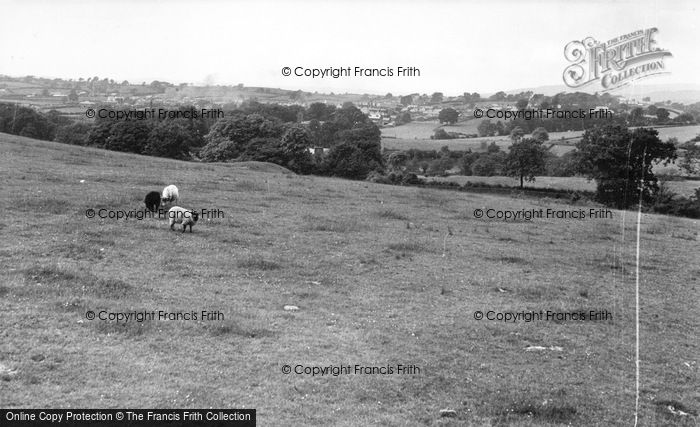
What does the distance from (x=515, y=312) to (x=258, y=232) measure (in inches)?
474

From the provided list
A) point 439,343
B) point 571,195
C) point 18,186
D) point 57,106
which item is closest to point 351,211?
point 18,186

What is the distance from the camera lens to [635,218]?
41.9 meters

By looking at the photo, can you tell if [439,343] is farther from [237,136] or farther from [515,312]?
[237,136]

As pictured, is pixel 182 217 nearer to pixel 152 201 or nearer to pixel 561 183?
pixel 152 201

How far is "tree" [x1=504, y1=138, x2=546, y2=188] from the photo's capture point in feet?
219

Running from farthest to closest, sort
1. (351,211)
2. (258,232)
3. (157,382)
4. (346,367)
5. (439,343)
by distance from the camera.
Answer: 1. (351,211)
2. (258,232)
3. (439,343)
4. (346,367)
5. (157,382)

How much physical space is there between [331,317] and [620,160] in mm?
48960

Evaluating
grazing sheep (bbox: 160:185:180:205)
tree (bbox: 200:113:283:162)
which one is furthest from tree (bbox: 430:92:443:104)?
grazing sheep (bbox: 160:185:180:205)

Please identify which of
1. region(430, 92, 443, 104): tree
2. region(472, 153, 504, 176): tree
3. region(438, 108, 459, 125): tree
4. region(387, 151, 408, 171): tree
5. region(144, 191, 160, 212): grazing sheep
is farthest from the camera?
region(430, 92, 443, 104): tree

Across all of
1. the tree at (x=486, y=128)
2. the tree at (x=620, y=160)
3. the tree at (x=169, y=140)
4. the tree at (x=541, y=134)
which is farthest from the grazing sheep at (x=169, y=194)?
the tree at (x=486, y=128)

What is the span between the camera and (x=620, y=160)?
55625 millimetres

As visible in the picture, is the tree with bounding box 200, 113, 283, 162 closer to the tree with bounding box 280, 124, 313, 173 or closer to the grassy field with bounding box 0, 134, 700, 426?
the tree with bounding box 280, 124, 313, 173

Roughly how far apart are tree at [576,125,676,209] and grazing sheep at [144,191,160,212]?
44.1 metres

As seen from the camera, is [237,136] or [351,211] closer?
[351,211]
